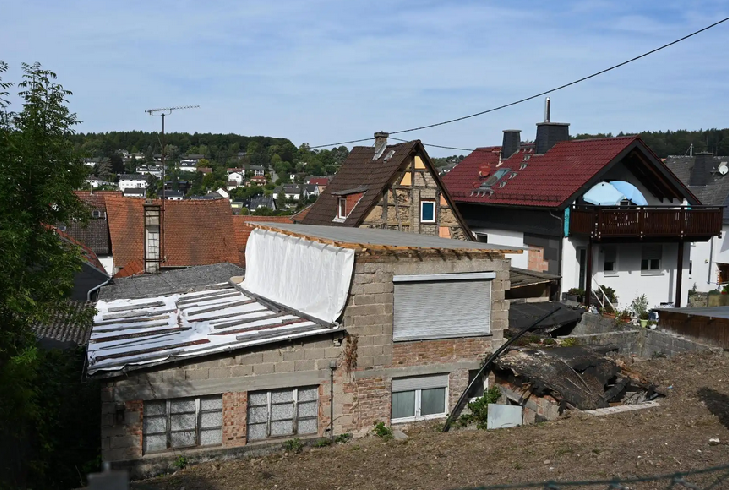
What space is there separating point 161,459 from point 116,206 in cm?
2413

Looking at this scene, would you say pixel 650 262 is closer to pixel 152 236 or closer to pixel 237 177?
pixel 152 236

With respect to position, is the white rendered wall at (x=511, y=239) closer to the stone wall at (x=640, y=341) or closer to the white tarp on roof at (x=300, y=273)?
the stone wall at (x=640, y=341)

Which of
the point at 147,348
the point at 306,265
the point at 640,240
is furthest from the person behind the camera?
the point at 640,240

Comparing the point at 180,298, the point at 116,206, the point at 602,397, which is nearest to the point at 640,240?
the point at 602,397

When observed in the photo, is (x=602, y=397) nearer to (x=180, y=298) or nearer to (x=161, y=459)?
(x=161, y=459)

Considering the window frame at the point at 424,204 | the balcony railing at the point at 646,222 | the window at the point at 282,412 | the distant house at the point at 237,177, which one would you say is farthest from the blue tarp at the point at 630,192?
the distant house at the point at 237,177

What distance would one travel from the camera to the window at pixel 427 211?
84.6ft

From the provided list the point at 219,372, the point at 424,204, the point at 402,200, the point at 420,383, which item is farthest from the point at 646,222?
the point at 219,372

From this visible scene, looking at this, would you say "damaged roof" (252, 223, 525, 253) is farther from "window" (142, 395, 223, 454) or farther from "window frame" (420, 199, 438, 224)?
"window frame" (420, 199, 438, 224)

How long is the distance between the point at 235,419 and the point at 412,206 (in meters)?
14.6

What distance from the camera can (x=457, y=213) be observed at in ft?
86.0

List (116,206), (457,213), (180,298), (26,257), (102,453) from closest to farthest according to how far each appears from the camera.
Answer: (26,257), (102,453), (180,298), (457,213), (116,206)

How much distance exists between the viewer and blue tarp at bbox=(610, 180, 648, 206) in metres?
24.3

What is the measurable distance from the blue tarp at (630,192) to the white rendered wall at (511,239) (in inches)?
152
